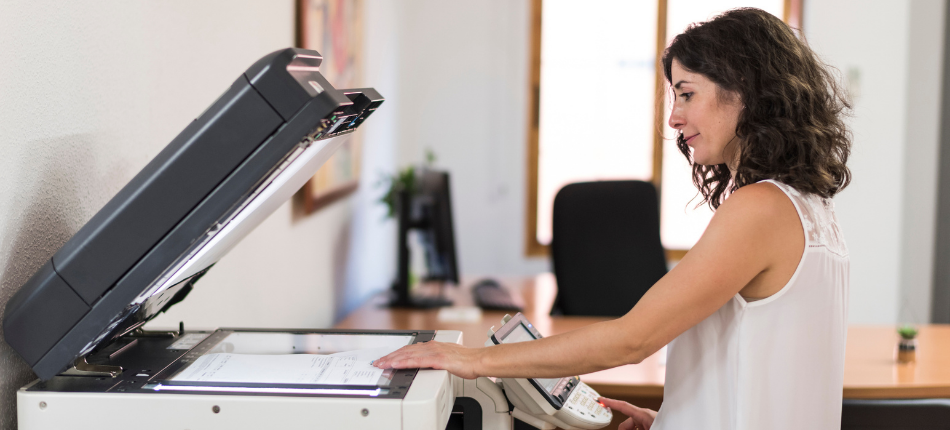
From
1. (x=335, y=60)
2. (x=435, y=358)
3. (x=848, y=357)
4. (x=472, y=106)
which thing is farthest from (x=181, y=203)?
(x=472, y=106)

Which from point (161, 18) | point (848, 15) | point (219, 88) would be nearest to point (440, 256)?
point (219, 88)

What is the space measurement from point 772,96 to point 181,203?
0.88m

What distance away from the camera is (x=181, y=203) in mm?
801

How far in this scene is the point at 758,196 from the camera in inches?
43.0

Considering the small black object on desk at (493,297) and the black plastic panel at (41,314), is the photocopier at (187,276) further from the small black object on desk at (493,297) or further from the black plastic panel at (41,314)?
the small black object on desk at (493,297)

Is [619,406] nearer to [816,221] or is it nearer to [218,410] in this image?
[816,221]

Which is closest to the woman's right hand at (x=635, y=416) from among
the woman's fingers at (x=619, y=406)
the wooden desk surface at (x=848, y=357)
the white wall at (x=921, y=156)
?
the woman's fingers at (x=619, y=406)

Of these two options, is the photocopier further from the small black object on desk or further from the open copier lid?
the small black object on desk

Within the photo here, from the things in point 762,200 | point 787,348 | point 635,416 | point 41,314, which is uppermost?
point 762,200

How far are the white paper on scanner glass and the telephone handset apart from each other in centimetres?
21

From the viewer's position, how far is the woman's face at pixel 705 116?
1186mm

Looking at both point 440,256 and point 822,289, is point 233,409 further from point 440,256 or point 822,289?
point 440,256

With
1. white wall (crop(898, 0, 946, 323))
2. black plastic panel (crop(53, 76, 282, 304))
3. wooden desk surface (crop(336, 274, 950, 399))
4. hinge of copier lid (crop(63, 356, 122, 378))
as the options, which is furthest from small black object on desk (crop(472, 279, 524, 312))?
white wall (crop(898, 0, 946, 323))

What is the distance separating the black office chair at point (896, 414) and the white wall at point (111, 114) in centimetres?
134
